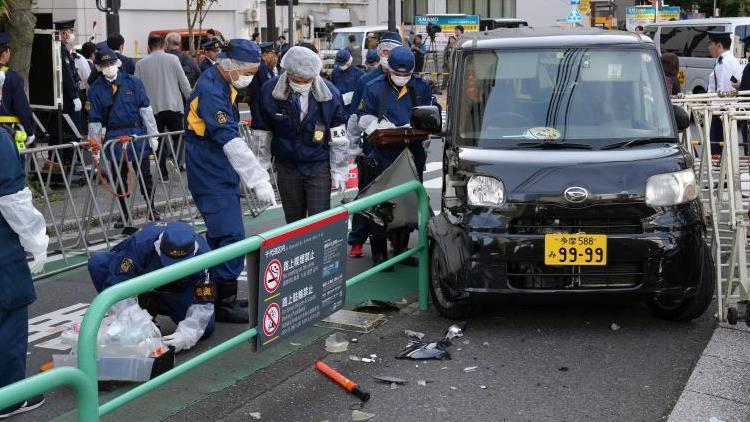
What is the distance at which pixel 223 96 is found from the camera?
6.67 meters

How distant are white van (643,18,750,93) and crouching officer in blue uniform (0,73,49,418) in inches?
824

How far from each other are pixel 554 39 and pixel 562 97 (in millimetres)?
490

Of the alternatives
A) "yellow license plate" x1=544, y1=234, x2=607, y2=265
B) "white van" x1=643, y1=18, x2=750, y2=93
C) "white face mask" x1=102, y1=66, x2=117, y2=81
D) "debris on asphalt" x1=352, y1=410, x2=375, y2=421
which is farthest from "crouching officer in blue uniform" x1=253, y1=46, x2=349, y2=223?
"white van" x1=643, y1=18, x2=750, y2=93

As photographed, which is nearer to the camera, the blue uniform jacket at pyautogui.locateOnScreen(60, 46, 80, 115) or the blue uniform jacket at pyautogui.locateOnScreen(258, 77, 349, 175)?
the blue uniform jacket at pyautogui.locateOnScreen(258, 77, 349, 175)

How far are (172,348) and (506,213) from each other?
2088 millimetres

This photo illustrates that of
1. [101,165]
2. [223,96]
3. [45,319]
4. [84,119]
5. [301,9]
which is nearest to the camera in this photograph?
[223,96]

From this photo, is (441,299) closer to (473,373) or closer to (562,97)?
(473,373)

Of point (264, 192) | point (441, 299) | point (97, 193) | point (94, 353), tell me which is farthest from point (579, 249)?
point (97, 193)

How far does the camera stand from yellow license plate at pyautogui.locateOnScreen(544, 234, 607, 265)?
610cm

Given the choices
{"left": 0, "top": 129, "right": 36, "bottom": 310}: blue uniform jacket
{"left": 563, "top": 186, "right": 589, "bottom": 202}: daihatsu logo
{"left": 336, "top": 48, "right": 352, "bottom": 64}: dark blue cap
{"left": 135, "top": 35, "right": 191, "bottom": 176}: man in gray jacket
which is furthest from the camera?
{"left": 336, "top": 48, "right": 352, "bottom": 64}: dark blue cap

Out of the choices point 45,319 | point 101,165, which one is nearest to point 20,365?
point 45,319

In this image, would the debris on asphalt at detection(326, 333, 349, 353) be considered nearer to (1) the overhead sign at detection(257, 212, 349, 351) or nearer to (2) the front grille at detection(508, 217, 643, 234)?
(1) the overhead sign at detection(257, 212, 349, 351)

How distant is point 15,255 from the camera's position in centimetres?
508

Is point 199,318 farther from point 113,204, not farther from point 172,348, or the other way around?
point 113,204
